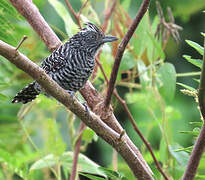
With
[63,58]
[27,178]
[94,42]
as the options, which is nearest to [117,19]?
[94,42]

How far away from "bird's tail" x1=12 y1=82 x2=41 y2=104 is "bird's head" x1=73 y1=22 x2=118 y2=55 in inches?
14.2

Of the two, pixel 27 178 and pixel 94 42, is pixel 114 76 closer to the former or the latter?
pixel 27 178

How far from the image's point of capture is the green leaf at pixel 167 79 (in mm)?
1954

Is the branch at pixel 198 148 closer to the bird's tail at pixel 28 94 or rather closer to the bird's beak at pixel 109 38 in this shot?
the bird's beak at pixel 109 38

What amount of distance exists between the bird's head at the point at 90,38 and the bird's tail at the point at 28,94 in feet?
1.18

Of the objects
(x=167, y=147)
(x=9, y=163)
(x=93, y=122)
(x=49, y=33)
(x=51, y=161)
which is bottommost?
(x=167, y=147)

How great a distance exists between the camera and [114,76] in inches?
54.9

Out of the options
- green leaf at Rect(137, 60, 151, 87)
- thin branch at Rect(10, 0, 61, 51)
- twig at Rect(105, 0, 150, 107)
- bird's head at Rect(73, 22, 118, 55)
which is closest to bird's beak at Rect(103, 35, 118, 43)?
bird's head at Rect(73, 22, 118, 55)

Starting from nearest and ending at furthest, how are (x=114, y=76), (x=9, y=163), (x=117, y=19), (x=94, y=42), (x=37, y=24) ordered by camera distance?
(x=114, y=76) < (x=37, y=24) < (x=9, y=163) < (x=117, y=19) < (x=94, y=42)

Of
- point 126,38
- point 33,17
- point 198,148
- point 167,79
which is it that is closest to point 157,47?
point 167,79

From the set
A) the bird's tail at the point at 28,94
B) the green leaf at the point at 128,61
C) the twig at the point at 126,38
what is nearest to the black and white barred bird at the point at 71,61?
the bird's tail at the point at 28,94

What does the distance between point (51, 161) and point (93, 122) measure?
2.60 ft

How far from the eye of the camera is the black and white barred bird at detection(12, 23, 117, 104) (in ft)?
8.20

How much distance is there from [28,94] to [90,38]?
1.57 ft
